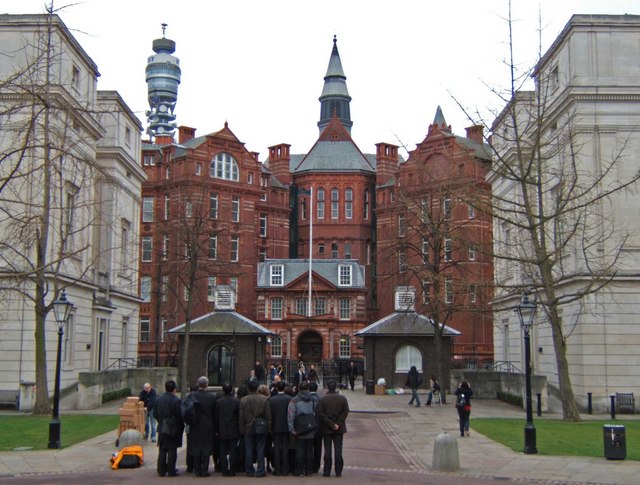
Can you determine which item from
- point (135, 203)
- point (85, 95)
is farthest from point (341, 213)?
point (85, 95)

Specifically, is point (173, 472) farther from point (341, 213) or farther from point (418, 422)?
point (341, 213)

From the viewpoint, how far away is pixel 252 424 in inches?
600

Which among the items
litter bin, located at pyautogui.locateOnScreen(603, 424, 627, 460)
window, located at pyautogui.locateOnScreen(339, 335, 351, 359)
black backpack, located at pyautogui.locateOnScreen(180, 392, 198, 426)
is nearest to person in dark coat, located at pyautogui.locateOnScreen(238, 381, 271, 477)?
black backpack, located at pyautogui.locateOnScreen(180, 392, 198, 426)

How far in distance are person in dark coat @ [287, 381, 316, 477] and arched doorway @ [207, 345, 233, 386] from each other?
27.9 metres

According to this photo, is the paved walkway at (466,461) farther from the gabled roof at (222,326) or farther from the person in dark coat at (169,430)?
the gabled roof at (222,326)

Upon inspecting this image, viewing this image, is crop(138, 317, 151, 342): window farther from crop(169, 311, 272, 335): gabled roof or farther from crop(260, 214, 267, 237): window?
crop(169, 311, 272, 335): gabled roof

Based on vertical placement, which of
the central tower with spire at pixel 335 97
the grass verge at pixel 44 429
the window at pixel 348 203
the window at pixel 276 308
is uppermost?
the central tower with spire at pixel 335 97

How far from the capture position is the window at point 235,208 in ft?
244

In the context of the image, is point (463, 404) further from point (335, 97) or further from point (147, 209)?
point (335, 97)

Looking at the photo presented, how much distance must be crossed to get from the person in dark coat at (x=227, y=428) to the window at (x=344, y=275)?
53148 millimetres

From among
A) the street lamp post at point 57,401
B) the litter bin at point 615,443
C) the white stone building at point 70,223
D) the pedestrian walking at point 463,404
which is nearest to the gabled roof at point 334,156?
the white stone building at point 70,223

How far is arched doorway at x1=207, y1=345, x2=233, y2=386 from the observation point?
43156 mm

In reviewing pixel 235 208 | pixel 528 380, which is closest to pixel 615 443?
pixel 528 380

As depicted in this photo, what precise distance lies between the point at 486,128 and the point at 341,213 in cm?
5482
